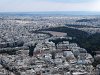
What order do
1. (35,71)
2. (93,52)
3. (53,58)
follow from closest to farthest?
(35,71), (53,58), (93,52)

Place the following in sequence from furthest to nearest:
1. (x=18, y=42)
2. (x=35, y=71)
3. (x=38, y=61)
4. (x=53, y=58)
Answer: (x=18, y=42) < (x=53, y=58) < (x=38, y=61) < (x=35, y=71)

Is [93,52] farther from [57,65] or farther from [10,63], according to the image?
[10,63]

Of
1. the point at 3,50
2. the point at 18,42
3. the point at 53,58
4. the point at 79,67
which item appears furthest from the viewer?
the point at 18,42

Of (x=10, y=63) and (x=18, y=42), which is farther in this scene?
(x=18, y=42)

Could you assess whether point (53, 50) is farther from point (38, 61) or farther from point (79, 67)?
point (79, 67)

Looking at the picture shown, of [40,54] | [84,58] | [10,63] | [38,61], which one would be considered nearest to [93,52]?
[84,58]

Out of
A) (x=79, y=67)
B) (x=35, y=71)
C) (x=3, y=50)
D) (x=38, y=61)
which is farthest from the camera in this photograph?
(x=3, y=50)

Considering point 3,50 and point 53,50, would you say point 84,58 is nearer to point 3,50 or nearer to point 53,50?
point 53,50

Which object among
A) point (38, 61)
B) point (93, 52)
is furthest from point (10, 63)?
point (93, 52)

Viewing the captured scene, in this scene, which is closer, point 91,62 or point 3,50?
point 91,62
